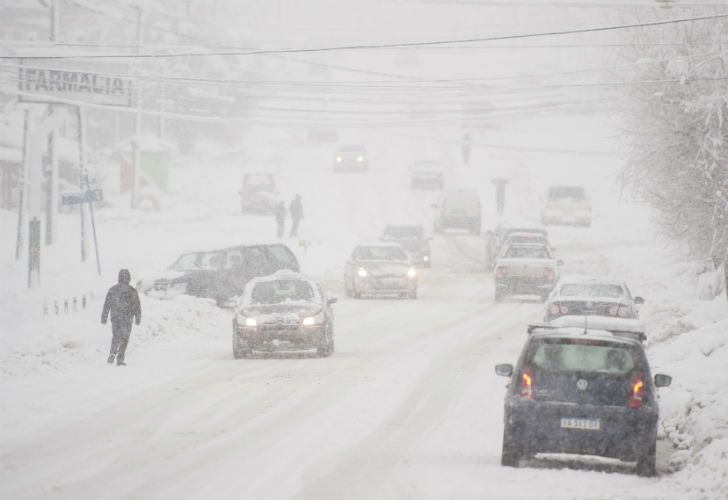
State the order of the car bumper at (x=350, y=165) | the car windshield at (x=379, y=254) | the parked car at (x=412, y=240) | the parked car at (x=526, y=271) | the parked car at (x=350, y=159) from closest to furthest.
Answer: the parked car at (x=526, y=271) < the car windshield at (x=379, y=254) < the parked car at (x=412, y=240) < the parked car at (x=350, y=159) < the car bumper at (x=350, y=165)

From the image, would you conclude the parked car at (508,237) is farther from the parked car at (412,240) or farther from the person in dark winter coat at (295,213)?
the person in dark winter coat at (295,213)

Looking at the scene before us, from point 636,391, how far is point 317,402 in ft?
19.8

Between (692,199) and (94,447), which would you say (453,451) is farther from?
(692,199)

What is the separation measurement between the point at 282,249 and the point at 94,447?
22.5 m

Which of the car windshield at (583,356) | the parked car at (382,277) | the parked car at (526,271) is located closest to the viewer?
the car windshield at (583,356)

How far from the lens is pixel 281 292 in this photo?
25000 mm

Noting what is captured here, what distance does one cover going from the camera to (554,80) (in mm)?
118562

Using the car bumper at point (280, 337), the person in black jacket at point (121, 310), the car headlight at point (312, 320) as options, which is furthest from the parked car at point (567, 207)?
the person in black jacket at point (121, 310)

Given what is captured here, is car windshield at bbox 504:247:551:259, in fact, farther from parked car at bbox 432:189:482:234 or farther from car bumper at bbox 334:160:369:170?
car bumper at bbox 334:160:369:170

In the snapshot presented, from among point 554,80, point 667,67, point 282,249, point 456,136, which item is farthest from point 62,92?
point 554,80

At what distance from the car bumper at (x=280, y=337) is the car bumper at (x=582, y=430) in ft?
35.6

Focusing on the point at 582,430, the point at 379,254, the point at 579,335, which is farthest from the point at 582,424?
the point at 379,254

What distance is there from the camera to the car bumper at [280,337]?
2372 centimetres

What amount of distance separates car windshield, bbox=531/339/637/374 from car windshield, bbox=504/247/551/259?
23934 millimetres
